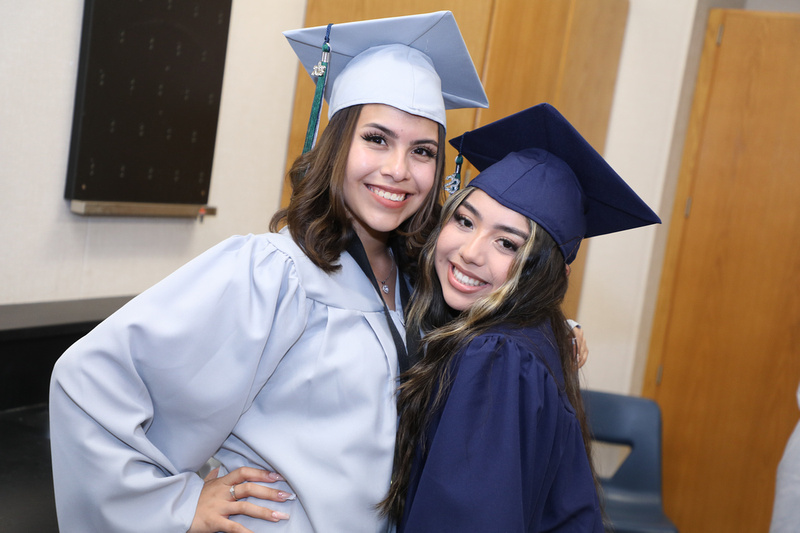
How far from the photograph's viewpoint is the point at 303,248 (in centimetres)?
141

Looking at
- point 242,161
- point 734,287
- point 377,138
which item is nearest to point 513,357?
point 377,138

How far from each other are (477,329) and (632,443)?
197 cm

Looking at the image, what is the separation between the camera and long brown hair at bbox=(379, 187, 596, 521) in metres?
1.34

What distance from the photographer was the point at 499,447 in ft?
3.92

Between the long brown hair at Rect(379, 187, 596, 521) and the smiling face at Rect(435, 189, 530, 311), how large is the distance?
0.08ft

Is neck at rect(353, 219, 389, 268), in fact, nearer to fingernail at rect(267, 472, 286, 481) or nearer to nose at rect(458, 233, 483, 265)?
nose at rect(458, 233, 483, 265)

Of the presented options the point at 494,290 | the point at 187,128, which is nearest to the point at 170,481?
the point at 494,290

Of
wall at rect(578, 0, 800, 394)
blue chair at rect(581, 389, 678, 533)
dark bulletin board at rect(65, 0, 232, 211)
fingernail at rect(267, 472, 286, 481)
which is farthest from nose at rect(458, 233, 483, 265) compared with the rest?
wall at rect(578, 0, 800, 394)

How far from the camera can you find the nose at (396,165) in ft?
4.83

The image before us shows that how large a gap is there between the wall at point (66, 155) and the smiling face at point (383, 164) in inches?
38.1

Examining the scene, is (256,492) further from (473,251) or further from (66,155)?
(66,155)

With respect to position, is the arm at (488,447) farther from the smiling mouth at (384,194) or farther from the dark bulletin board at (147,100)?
the dark bulletin board at (147,100)

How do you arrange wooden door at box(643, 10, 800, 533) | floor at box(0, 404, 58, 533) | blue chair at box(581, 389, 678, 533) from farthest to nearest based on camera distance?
1. wooden door at box(643, 10, 800, 533)
2. blue chair at box(581, 389, 678, 533)
3. floor at box(0, 404, 58, 533)

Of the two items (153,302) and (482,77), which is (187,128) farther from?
(153,302)
